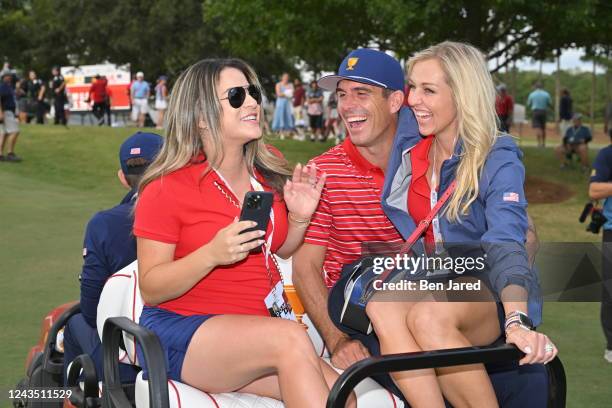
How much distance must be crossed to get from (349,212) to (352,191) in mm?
102

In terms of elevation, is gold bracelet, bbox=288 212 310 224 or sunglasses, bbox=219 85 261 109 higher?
sunglasses, bbox=219 85 261 109

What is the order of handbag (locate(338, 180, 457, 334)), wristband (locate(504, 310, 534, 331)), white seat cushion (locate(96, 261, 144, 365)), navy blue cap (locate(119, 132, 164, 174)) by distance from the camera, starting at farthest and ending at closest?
1. navy blue cap (locate(119, 132, 164, 174))
2. white seat cushion (locate(96, 261, 144, 365))
3. handbag (locate(338, 180, 457, 334))
4. wristband (locate(504, 310, 534, 331))

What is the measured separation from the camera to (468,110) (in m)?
3.88

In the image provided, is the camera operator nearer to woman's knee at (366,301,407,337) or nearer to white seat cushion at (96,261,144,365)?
woman's knee at (366,301,407,337)

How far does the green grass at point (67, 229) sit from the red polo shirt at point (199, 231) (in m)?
3.32

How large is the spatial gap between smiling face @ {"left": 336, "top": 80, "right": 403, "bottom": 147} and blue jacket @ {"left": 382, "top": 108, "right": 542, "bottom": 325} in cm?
69

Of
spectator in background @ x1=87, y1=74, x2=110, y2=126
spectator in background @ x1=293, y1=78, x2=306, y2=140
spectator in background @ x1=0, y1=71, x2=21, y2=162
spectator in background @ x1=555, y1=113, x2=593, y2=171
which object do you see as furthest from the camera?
spectator in background @ x1=87, y1=74, x2=110, y2=126

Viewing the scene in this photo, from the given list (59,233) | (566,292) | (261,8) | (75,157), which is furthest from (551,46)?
(566,292)

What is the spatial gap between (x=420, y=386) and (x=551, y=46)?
20.0 m

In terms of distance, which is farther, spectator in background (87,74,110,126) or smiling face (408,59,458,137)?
spectator in background (87,74,110,126)

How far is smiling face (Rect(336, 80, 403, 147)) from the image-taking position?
491 centimetres

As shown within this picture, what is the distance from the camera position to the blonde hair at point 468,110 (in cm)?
379

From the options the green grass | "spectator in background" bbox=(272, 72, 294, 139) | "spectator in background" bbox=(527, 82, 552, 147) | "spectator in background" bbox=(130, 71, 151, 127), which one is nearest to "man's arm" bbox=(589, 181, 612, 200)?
the green grass

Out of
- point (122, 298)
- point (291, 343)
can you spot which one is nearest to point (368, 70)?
point (122, 298)
